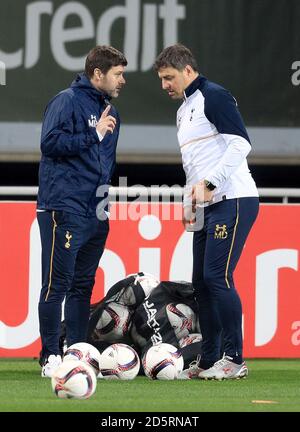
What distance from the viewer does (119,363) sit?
8023mm

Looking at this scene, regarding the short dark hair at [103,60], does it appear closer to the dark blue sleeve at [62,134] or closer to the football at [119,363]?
the dark blue sleeve at [62,134]

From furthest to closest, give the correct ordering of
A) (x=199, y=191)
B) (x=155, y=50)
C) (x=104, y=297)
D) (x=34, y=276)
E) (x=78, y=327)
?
(x=155, y=50)
(x=34, y=276)
(x=104, y=297)
(x=78, y=327)
(x=199, y=191)

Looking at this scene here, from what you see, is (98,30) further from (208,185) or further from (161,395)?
(161,395)

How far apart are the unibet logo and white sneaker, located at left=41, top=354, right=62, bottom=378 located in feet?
9.52

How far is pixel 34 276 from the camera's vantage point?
9.55 m

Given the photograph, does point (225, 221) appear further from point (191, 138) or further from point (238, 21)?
point (238, 21)

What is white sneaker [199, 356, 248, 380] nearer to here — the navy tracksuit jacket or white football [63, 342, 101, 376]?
white football [63, 342, 101, 376]

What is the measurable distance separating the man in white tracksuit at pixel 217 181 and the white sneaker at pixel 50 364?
87 centimetres

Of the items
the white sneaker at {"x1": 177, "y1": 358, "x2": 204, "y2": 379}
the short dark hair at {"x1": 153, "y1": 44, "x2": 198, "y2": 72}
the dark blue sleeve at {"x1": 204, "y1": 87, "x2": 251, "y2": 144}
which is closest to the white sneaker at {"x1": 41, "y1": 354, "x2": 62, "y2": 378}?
the white sneaker at {"x1": 177, "y1": 358, "x2": 204, "y2": 379}

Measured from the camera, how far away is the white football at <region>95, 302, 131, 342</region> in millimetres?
8578

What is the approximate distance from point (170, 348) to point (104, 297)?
95cm

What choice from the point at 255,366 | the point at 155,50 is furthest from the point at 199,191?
the point at 155,50

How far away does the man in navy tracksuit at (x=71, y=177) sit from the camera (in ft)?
26.2

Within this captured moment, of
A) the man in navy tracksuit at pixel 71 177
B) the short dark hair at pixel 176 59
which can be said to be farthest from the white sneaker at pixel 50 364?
the short dark hair at pixel 176 59
